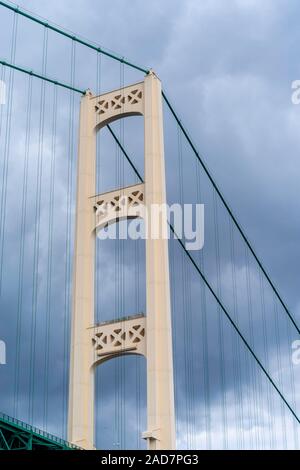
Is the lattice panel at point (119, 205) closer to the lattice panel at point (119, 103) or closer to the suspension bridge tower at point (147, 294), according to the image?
the suspension bridge tower at point (147, 294)

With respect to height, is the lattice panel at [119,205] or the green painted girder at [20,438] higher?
the lattice panel at [119,205]

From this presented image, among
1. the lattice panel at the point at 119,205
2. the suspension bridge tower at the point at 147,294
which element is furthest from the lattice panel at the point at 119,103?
the lattice panel at the point at 119,205

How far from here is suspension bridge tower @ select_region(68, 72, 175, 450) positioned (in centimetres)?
3844

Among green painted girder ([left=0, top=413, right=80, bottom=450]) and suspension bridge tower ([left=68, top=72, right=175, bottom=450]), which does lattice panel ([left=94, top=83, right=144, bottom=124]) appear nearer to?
suspension bridge tower ([left=68, top=72, right=175, bottom=450])

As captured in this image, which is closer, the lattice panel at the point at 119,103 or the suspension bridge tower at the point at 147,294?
the suspension bridge tower at the point at 147,294

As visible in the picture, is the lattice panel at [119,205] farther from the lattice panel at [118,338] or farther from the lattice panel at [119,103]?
the lattice panel at [118,338]

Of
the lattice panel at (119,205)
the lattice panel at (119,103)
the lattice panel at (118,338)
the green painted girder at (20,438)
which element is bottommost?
the green painted girder at (20,438)

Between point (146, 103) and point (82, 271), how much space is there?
7.35 metres

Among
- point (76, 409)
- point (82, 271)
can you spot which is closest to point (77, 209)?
point (82, 271)

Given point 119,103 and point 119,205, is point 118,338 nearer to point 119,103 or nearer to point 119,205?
point 119,205

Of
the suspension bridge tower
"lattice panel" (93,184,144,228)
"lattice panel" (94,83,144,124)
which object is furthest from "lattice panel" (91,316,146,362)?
"lattice panel" (94,83,144,124)

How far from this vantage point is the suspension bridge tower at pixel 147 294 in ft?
126
